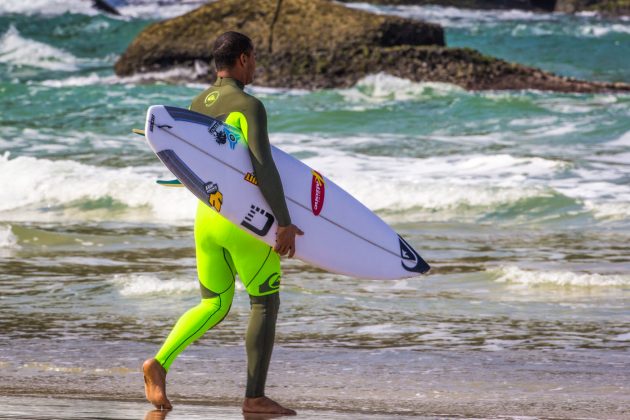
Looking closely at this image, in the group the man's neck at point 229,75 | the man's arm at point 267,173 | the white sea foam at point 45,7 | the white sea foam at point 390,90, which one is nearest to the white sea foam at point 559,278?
the man's arm at point 267,173

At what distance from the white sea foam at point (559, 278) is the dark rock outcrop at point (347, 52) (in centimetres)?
1214

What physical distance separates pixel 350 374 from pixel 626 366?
4.12ft

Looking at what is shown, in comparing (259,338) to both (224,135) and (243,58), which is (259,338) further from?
(243,58)

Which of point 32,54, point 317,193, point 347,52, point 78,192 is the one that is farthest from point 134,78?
A: point 317,193

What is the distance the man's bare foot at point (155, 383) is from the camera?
463 cm

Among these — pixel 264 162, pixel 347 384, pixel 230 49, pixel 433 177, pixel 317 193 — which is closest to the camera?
pixel 264 162

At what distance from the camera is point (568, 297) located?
7.59m

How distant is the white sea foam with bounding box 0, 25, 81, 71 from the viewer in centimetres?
2827

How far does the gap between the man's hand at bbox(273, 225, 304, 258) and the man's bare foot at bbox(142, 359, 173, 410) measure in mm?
631

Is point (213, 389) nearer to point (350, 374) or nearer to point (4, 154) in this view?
point (350, 374)

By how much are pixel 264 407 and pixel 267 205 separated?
2.46 feet

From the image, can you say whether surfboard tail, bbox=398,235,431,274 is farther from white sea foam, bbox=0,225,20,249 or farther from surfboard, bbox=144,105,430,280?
white sea foam, bbox=0,225,20,249

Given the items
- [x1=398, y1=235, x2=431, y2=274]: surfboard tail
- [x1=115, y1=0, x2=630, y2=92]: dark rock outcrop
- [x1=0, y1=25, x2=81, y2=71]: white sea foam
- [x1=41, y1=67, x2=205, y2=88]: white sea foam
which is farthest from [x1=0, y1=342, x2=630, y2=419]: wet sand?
[x1=0, y1=25, x2=81, y2=71]: white sea foam

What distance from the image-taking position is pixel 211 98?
15.3ft
